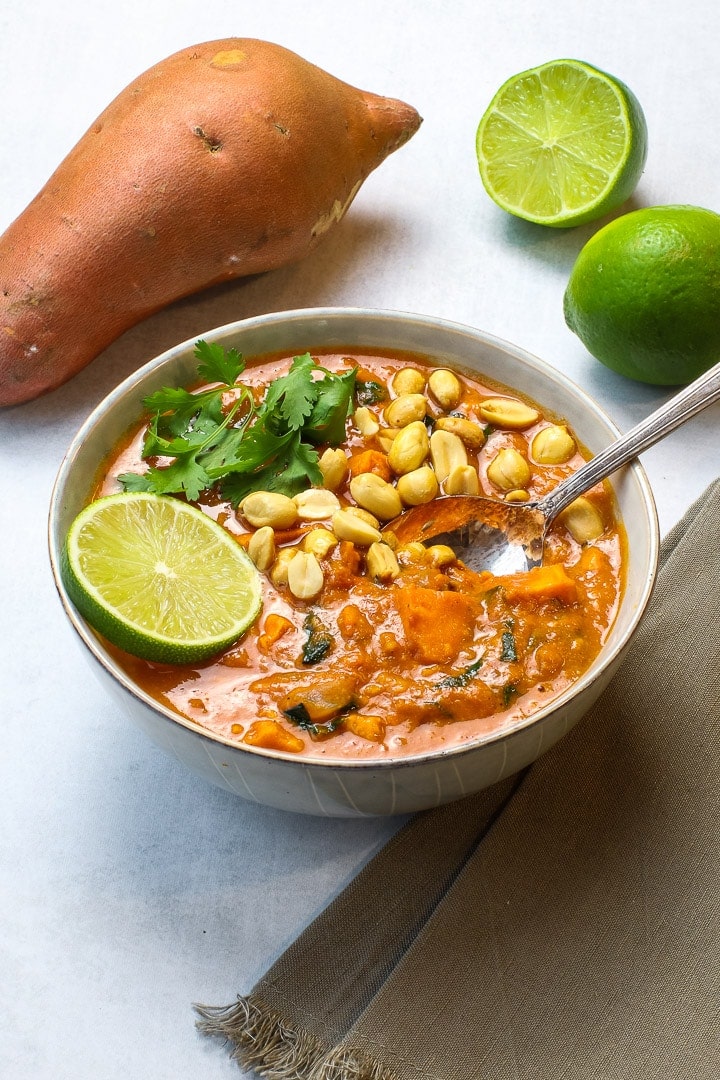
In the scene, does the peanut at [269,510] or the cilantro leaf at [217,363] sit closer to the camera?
the peanut at [269,510]

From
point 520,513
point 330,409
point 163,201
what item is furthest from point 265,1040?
point 163,201

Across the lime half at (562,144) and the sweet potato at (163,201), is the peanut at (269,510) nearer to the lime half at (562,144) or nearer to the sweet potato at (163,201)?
the sweet potato at (163,201)

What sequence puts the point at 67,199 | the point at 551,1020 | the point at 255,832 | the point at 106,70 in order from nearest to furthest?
1. the point at 551,1020
2. the point at 255,832
3. the point at 67,199
4. the point at 106,70

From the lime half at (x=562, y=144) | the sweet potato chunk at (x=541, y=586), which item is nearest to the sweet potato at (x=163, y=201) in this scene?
the lime half at (x=562, y=144)

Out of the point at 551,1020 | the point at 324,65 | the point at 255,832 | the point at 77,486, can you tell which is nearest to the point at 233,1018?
the point at 255,832

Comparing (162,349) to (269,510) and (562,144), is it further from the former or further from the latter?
(562,144)

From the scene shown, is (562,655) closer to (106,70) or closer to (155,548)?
(155,548)

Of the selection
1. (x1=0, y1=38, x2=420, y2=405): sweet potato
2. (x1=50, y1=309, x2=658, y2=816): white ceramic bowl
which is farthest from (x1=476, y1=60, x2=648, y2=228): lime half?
(x1=50, y1=309, x2=658, y2=816): white ceramic bowl
